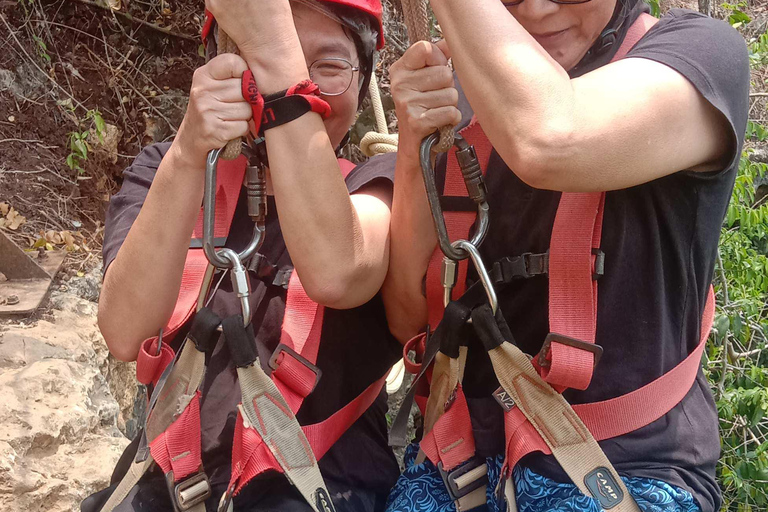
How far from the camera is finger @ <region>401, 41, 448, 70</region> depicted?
4.57 feet

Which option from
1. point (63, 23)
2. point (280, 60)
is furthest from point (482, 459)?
point (63, 23)

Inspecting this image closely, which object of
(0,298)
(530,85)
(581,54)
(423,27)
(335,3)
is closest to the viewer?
(530,85)

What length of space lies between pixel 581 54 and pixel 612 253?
0.44 meters

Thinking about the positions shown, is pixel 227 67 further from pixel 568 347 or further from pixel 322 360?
pixel 568 347

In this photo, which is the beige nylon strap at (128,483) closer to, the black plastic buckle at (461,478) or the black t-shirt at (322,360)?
the black t-shirt at (322,360)

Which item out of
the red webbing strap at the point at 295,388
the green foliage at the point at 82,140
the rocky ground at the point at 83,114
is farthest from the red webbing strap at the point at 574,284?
the green foliage at the point at 82,140

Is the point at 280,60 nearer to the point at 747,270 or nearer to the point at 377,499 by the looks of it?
the point at 377,499

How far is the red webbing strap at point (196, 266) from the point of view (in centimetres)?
164

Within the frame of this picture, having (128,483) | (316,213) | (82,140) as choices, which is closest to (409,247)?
(316,213)

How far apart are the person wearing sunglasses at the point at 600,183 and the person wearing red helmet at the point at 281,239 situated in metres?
0.12

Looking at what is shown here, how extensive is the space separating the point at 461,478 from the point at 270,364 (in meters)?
0.50

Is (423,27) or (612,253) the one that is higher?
(423,27)

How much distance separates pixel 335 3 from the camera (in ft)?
5.76

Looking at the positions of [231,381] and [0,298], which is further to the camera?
[0,298]
